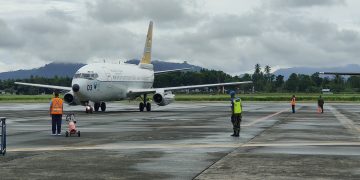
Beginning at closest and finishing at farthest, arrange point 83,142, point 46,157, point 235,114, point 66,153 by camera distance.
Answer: point 46,157, point 66,153, point 83,142, point 235,114

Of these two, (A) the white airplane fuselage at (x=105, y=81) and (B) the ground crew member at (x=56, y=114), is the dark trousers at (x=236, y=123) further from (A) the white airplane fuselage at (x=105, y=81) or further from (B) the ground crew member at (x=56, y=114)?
(A) the white airplane fuselage at (x=105, y=81)

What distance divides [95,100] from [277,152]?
3343cm

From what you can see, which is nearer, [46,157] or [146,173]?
[146,173]

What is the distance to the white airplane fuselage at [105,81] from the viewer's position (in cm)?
4606

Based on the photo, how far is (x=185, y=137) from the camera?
69.1 ft

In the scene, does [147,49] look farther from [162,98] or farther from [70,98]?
[70,98]

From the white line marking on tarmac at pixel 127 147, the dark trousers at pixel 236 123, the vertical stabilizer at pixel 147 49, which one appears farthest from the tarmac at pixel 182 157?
the vertical stabilizer at pixel 147 49

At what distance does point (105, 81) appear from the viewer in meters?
48.2

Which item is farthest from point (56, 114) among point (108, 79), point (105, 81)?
point (108, 79)

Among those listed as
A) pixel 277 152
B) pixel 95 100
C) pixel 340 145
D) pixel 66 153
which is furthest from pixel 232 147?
pixel 95 100

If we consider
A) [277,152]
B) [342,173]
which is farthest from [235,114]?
[342,173]

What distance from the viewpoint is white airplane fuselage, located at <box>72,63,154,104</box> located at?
46.1 metres

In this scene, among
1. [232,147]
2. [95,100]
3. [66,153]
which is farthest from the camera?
[95,100]

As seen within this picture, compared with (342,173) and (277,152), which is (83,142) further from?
(342,173)
